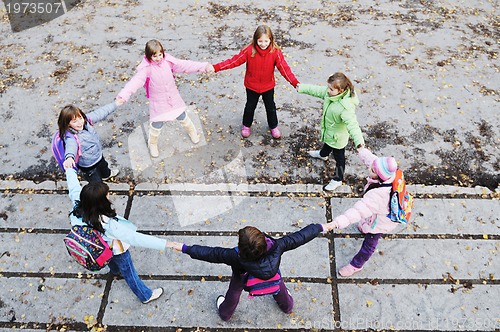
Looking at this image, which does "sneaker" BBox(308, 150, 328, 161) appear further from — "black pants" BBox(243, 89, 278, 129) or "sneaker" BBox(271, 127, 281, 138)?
"black pants" BBox(243, 89, 278, 129)

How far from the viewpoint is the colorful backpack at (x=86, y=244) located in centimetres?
368

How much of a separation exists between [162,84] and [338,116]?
2.04 meters

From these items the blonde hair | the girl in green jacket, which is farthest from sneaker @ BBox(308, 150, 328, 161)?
the blonde hair

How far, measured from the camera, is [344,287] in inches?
184

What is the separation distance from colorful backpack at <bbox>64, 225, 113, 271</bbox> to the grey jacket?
3.26 feet

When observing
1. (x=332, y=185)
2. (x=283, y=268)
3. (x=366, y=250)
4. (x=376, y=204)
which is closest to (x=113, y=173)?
(x=283, y=268)

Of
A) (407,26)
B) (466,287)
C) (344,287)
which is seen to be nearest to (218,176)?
(344,287)

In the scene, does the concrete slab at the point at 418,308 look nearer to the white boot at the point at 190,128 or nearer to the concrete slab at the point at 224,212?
the concrete slab at the point at 224,212

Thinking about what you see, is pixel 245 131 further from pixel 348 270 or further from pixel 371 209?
pixel 371 209

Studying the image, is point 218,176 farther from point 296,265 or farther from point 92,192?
point 92,192

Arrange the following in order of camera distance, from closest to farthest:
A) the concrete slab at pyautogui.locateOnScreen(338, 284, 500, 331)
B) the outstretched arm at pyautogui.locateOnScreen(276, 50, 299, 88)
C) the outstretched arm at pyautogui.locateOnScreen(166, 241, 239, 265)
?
the outstretched arm at pyautogui.locateOnScreen(166, 241, 239, 265) → the concrete slab at pyautogui.locateOnScreen(338, 284, 500, 331) → the outstretched arm at pyautogui.locateOnScreen(276, 50, 299, 88)

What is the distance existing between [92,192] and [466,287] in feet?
12.3

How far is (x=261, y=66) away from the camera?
213 inches

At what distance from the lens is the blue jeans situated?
4066 mm
